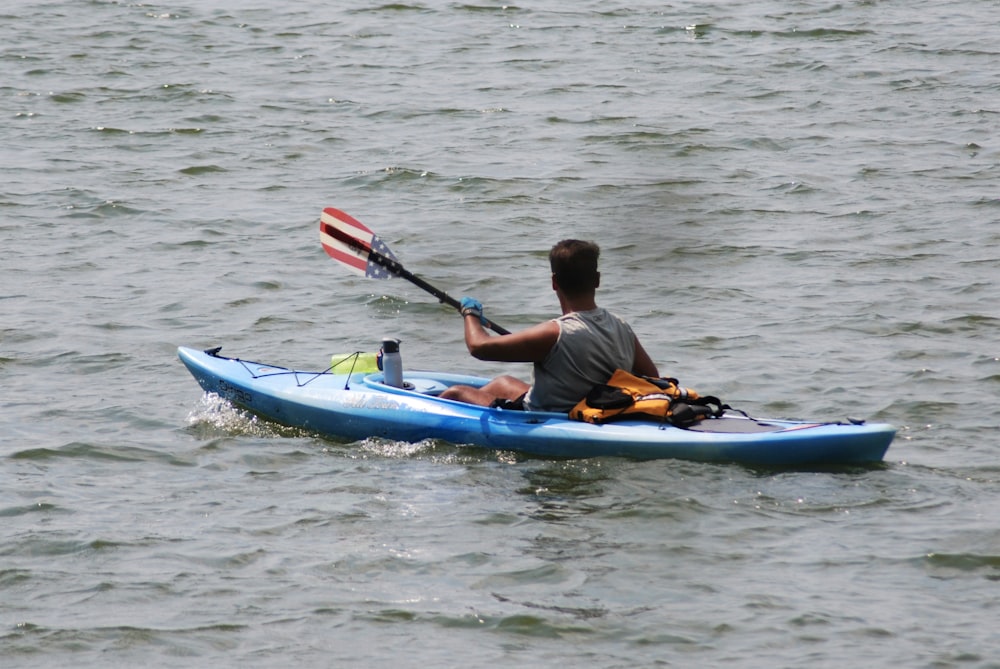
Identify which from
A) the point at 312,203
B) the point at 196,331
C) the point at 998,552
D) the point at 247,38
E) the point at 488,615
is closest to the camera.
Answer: the point at 488,615

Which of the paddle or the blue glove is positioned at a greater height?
the paddle

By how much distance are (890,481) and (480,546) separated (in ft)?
5.74

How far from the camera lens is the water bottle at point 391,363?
6980 millimetres

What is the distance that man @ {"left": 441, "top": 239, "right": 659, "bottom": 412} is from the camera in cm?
620

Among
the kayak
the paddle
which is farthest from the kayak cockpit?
the paddle

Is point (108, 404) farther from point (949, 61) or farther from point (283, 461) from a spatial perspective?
point (949, 61)

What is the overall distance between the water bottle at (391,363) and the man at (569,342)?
578mm

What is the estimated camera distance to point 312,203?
38.0 feet

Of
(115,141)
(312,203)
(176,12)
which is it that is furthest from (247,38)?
(312,203)

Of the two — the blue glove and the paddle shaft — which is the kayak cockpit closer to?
the paddle shaft

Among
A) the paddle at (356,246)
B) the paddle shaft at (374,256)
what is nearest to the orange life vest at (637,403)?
the paddle shaft at (374,256)

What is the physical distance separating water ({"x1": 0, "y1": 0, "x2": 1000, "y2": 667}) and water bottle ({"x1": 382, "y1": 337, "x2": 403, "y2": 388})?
43 centimetres

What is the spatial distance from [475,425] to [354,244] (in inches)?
56.3

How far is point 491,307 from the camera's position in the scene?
9375 millimetres
